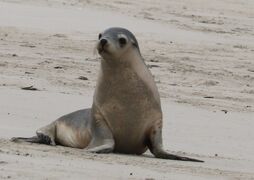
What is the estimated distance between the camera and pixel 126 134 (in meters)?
8.38

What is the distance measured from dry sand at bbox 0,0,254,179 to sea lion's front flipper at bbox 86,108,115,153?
0.20 meters

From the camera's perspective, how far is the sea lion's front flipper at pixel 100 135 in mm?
8180

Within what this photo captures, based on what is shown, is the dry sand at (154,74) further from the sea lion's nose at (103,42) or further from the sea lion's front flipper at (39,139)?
the sea lion's nose at (103,42)

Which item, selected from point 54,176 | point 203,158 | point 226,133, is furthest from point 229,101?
point 54,176

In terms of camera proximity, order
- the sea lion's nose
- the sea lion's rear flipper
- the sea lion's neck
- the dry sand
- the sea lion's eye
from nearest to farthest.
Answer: the dry sand < the sea lion's nose < the sea lion's rear flipper < the sea lion's eye < the sea lion's neck

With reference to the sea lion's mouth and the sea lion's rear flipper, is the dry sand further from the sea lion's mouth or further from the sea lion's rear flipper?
the sea lion's mouth

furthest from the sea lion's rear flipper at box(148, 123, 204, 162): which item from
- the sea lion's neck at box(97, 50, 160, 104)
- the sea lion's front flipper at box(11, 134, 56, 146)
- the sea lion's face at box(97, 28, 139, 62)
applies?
the sea lion's front flipper at box(11, 134, 56, 146)

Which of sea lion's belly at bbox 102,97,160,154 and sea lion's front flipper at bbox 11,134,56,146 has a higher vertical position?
sea lion's belly at bbox 102,97,160,154

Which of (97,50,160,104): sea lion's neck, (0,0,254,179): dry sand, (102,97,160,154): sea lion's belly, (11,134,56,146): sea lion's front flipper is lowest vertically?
(0,0,254,179): dry sand

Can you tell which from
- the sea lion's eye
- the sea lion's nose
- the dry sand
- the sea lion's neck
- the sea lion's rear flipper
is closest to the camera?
the dry sand

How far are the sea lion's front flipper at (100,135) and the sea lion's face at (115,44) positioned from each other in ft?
1.48

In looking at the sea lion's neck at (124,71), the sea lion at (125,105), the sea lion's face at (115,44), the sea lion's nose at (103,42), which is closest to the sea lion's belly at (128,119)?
the sea lion at (125,105)

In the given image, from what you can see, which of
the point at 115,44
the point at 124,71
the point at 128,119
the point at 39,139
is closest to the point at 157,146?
the point at 128,119

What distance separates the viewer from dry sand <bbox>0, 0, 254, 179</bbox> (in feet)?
23.9
